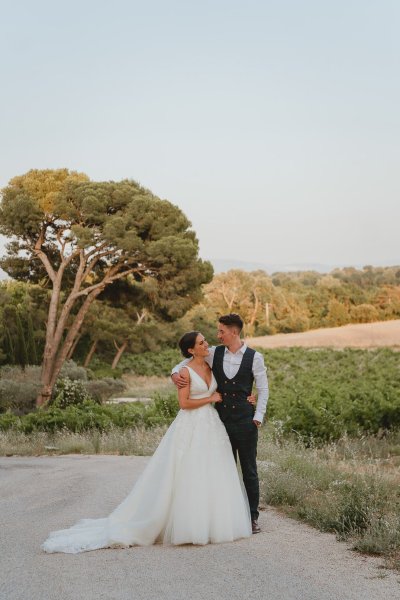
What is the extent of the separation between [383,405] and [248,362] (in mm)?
10550

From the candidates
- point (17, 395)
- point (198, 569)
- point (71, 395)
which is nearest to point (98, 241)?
point (17, 395)

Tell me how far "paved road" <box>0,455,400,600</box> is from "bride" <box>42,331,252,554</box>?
14 centimetres

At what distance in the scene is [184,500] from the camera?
20.3 ft

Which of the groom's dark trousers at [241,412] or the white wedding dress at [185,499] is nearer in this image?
the white wedding dress at [185,499]

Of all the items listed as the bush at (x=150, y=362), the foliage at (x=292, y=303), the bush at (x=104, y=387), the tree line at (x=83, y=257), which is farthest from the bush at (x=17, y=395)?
the foliage at (x=292, y=303)

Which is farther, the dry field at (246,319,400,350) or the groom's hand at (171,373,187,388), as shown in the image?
the dry field at (246,319,400,350)

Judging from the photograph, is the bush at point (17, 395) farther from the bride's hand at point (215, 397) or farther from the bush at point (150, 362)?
the bush at point (150, 362)

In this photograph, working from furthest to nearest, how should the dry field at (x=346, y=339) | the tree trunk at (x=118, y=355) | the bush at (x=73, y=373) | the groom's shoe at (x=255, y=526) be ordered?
the dry field at (x=346, y=339) → the tree trunk at (x=118, y=355) → the bush at (x=73, y=373) → the groom's shoe at (x=255, y=526)

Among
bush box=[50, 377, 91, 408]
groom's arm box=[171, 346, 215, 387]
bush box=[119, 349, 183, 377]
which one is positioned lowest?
bush box=[119, 349, 183, 377]

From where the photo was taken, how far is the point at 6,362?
36.7 metres

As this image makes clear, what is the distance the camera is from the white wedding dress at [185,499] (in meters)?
6.16

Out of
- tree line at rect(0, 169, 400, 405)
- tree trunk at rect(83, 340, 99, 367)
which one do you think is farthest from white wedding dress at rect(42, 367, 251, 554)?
tree trunk at rect(83, 340, 99, 367)

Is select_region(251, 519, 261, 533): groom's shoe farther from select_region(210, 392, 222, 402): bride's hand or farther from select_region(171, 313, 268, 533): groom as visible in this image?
select_region(210, 392, 222, 402): bride's hand

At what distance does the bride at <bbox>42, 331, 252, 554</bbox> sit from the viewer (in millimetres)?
6168
